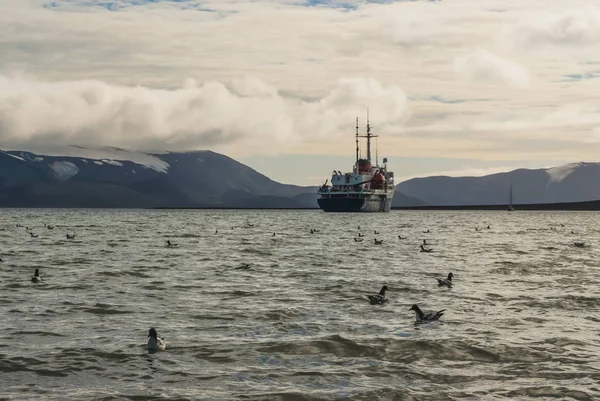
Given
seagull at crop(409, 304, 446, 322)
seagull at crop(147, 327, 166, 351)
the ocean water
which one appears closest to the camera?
the ocean water

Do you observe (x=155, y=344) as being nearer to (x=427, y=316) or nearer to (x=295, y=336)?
(x=295, y=336)

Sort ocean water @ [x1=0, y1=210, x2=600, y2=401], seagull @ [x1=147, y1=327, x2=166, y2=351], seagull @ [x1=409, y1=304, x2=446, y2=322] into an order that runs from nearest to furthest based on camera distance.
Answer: ocean water @ [x1=0, y1=210, x2=600, y2=401]
seagull @ [x1=147, y1=327, x2=166, y2=351]
seagull @ [x1=409, y1=304, x2=446, y2=322]

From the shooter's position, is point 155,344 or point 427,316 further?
point 427,316

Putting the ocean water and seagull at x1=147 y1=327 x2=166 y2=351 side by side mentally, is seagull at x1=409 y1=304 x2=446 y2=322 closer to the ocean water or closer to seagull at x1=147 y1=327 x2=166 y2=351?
the ocean water

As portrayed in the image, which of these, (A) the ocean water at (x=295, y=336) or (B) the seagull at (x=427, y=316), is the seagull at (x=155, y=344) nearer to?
(A) the ocean water at (x=295, y=336)

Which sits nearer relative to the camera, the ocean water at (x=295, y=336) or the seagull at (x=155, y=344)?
the ocean water at (x=295, y=336)

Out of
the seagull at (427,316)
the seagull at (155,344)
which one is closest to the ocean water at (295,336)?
the seagull at (155,344)

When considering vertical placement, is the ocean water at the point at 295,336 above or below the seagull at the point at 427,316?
below

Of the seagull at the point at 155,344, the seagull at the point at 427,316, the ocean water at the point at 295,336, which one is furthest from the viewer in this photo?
the seagull at the point at 427,316

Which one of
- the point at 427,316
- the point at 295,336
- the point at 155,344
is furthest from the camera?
the point at 427,316

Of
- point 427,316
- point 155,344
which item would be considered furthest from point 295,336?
point 427,316

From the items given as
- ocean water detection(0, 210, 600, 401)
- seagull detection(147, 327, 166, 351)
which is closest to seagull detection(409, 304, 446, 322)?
ocean water detection(0, 210, 600, 401)

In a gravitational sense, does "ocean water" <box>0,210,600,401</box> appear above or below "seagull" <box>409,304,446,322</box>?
below

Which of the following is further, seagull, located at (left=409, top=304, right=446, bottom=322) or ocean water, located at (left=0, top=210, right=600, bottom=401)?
seagull, located at (left=409, top=304, right=446, bottom=322)
